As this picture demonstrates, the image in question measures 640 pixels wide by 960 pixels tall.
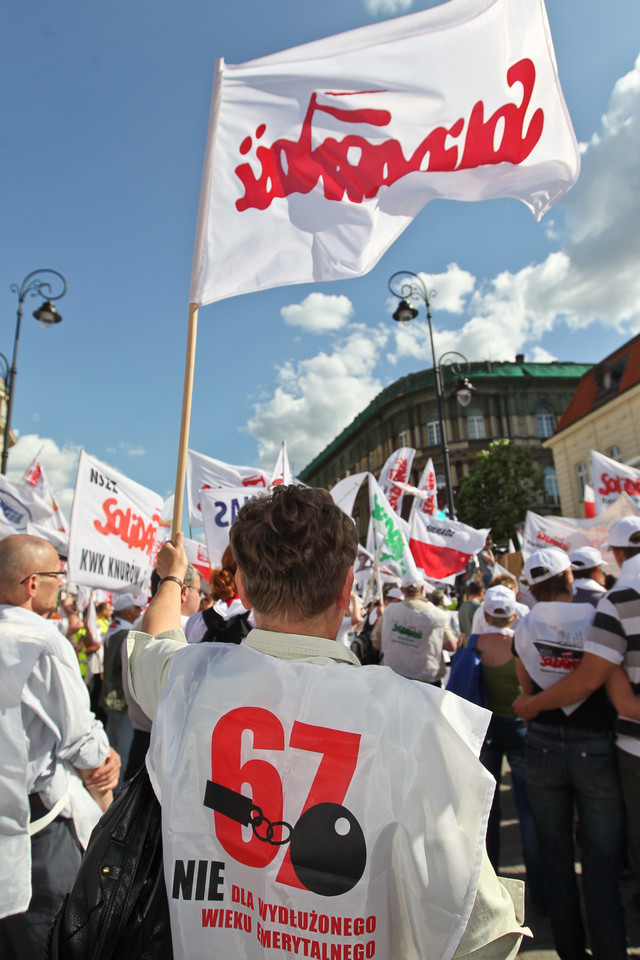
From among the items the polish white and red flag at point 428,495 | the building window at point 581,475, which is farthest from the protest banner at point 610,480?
the building window at point 581,475

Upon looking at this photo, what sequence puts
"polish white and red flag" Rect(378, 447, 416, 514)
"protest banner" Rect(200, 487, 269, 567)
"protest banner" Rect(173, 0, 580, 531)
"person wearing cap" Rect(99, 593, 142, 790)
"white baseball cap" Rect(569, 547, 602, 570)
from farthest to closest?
"polish white and red flag" Rect(378, 447, 416, 514), "protest banner" Rect(200, 487, 269, 567), "person wearing cap" Rect(99, 593, 142, 790), "white baseball cap" Rect(569, 547, 602, 570), "protest banner" Rect(173, 0, 580, 531)

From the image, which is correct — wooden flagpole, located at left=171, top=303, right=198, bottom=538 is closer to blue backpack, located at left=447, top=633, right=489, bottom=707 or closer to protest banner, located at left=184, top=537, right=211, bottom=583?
blue backpack, located at left=447, top=633, right=489, bottom=707

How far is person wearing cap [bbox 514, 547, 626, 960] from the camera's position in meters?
2.85

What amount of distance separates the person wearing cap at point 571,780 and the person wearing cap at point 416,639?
1.81 metres

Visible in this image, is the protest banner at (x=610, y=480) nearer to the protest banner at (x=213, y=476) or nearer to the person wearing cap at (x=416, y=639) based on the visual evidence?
the protest banner at (x=213, y=476)

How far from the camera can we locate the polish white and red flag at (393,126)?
3.18m

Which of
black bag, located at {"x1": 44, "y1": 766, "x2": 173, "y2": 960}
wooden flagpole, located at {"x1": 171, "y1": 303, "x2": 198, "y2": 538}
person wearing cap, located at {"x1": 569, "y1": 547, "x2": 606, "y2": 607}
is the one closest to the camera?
black bag, located at {"x1": 44, "y1": 766, "x2": 173, "y2": 960}

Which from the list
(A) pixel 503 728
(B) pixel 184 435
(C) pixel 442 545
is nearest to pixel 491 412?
(C) pixel 442 545

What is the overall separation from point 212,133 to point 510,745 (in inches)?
162

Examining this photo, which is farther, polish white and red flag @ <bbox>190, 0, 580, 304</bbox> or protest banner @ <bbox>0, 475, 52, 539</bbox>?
protest banner @ <bbox>0, 475, 52, 539</bbox>

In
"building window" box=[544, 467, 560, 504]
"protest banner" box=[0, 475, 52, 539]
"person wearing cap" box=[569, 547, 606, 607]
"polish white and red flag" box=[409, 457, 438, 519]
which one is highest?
"building window" box=[544, 467, 560, 504]

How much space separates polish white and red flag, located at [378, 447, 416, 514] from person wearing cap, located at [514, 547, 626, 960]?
930 centimetres

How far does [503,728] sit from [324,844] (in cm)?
323

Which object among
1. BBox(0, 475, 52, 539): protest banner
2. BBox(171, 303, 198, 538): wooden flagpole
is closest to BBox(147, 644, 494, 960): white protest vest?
BBox(171, 303, 198, 538): wooden flagpole
